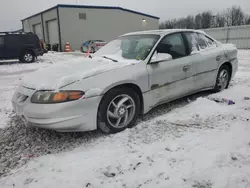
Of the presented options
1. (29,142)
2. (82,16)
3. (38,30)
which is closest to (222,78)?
(29,142)

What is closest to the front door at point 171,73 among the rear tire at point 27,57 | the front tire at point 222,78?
the front tire at point 222,78

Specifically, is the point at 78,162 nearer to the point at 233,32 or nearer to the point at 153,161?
the point at 153,161

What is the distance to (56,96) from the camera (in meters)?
2.89

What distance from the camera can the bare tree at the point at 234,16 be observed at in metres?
60.1

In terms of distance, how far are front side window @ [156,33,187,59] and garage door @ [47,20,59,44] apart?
2419 cm

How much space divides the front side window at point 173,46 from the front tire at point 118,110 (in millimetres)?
1009

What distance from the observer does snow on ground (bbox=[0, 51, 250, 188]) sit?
7.54 feet

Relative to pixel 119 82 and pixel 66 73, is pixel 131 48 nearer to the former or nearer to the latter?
pixel 119 82

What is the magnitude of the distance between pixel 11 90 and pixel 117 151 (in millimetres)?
4952

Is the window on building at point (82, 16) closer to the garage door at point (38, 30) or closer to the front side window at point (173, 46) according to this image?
the garage door at point (38, 30)

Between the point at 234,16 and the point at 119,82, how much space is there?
67.8 m

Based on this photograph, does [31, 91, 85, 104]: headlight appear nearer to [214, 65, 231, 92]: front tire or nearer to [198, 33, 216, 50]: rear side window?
[198, 33, 216, 50]: rear side window

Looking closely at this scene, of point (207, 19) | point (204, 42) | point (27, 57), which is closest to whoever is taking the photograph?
point (204, 42)

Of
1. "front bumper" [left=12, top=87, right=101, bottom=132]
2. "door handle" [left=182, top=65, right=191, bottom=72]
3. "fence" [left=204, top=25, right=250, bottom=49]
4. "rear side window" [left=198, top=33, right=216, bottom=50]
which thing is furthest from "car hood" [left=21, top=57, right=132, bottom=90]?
"fence" [left=204, top=25, right=250, bottom=49]
